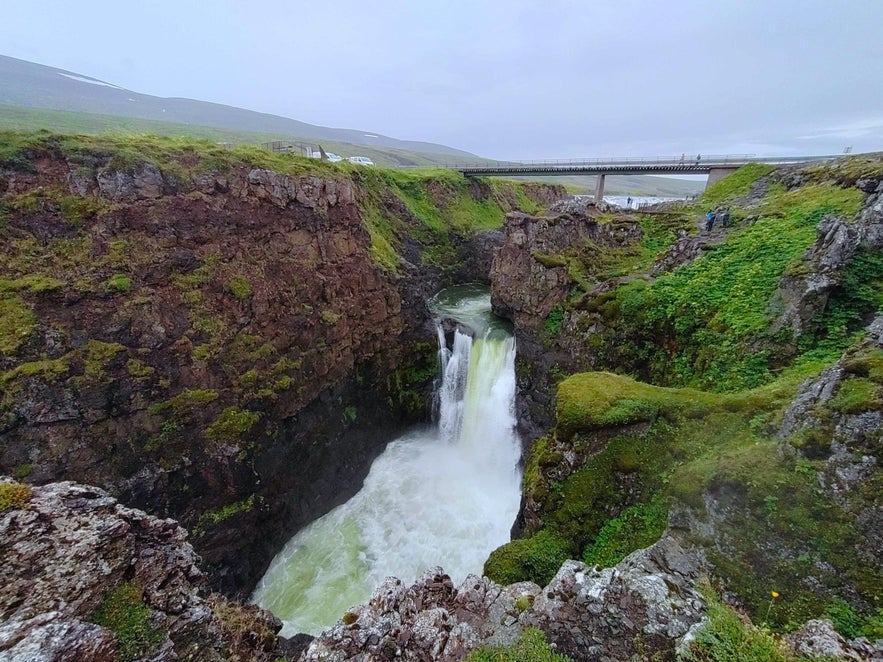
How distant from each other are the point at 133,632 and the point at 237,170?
2039 centimetres

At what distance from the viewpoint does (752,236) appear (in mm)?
15453

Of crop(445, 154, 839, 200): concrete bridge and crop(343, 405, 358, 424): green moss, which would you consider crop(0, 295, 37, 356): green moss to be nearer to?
crop(343, 405, 358, 424): green moss

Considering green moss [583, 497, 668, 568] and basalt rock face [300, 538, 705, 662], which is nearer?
basalt rock face [300, 538, 705, 662]

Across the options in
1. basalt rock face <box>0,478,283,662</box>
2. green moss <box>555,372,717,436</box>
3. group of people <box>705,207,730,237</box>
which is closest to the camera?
basalt rock face <box>0,478,283,662</box>

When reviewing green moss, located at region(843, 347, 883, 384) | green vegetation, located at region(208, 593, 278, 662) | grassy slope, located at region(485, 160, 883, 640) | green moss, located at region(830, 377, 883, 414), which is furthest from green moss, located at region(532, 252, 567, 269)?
green vegetation, located at region(208, 593, 278, 662)

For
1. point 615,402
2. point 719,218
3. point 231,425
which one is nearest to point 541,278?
point 719,218

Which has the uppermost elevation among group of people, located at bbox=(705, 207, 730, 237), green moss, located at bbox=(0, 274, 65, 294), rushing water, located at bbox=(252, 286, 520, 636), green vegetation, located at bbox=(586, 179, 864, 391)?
group of people, located at bbox=(705, 207, 730, 237)

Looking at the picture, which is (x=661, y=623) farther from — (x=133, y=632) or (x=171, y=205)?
(x=171, y=205)

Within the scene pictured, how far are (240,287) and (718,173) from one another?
33662 millimetres

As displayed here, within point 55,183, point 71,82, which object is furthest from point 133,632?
point 71,82

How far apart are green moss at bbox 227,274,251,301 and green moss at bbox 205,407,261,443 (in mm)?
5638

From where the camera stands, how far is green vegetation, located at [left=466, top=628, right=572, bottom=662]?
6074 millimetres

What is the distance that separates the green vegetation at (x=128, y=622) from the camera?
→ 590 centimetres

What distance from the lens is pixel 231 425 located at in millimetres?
17625
